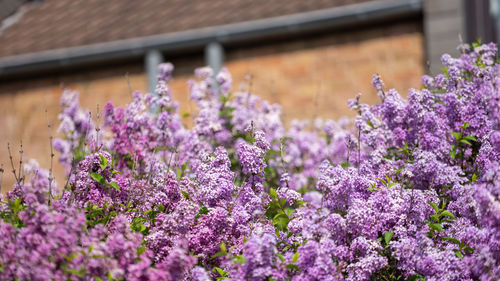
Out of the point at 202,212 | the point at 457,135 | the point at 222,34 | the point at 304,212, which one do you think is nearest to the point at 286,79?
the point at 222,34

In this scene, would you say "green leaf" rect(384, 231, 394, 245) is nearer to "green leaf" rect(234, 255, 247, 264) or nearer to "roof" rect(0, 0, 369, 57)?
"green leaf" rect(234, 255, 247, 264)

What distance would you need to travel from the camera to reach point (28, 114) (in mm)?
13086

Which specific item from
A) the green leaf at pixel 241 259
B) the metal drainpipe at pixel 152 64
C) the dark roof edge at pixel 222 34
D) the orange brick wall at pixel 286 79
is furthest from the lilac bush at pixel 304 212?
the metal drainpipe at pixel 152 64

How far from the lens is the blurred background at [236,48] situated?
10.4m

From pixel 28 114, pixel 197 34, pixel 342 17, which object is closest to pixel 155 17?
pixel 197 34

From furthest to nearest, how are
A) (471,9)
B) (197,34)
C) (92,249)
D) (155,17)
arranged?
(155,17) < (197,34) < (471,9) < (92,249)

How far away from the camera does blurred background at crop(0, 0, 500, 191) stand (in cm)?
1040

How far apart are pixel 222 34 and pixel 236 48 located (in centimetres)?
38

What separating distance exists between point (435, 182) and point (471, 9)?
7.04 meters

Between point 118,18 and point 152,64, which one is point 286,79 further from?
point 118,18

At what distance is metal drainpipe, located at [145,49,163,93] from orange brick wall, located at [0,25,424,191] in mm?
355

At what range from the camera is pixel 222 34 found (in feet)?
37.8

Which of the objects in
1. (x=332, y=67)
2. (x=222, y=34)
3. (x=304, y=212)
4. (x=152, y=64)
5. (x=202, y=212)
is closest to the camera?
(x=304, y=212)

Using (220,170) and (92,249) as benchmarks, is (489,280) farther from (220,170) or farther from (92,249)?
(92,249)
